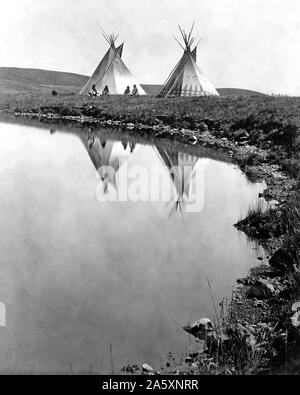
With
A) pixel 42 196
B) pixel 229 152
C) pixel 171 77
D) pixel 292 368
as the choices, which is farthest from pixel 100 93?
pixel 292 368

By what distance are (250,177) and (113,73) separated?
102ft

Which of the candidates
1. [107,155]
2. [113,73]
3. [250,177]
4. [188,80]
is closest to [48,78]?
[113,73]

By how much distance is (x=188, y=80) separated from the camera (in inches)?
1468

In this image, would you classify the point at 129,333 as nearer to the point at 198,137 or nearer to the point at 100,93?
the point at 198,137

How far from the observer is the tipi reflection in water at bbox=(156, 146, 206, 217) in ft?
35.3

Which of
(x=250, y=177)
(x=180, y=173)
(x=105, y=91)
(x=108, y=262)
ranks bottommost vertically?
(x=108, y=262)

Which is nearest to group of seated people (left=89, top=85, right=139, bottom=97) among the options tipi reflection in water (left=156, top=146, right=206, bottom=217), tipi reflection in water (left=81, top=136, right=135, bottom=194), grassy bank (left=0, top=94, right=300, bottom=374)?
grassy bank (left=0, top=94, right=300, bottom=374)

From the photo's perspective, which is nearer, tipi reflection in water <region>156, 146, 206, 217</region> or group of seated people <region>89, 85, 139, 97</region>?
tipi reflection in water <region>156, 146, 206, 217</region>

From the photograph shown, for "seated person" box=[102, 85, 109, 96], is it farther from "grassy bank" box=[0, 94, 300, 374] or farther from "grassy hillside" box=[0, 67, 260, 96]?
"grassy hillside" box=[0, 67, 260, 96]

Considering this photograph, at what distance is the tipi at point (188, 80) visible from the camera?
3697 centimetres

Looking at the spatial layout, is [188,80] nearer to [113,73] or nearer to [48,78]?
[113,73]

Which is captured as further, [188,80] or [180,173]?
[188,80]

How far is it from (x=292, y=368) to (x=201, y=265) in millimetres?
3056

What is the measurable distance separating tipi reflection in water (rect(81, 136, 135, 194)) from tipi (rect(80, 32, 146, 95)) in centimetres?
1998
